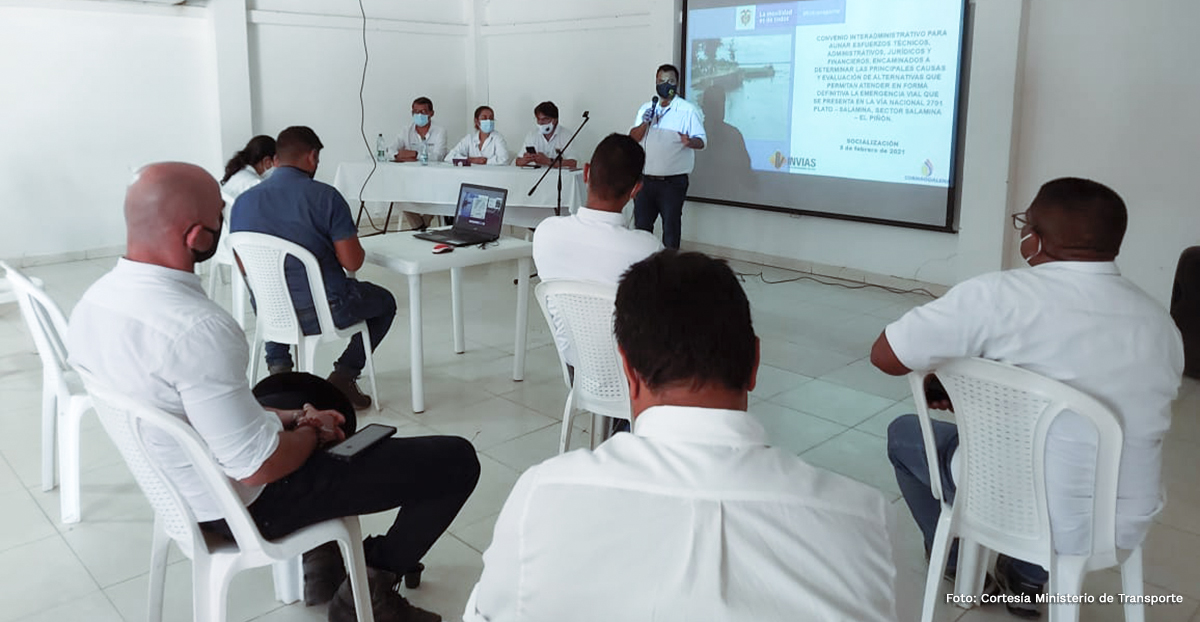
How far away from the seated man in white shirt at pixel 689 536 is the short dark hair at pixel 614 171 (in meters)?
1.72

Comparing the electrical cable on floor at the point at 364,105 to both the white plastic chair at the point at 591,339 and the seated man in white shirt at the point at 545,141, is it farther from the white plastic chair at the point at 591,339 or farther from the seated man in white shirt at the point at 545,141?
the white plastic chair at the point at 591,339

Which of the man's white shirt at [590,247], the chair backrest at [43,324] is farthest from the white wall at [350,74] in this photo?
the man's white shirt at [590,247]

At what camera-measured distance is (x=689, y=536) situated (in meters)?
0.85

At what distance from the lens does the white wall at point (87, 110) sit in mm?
6309

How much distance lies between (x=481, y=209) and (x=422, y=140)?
392cm

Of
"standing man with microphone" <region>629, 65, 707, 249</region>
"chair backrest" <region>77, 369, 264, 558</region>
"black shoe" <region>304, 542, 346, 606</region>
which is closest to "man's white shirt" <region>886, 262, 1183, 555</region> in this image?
"chair backrest" <region>77, 369, 264, 558</region>

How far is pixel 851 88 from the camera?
18.8 feet

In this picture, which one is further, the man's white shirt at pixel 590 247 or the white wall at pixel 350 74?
the white wall at pixel 350 74

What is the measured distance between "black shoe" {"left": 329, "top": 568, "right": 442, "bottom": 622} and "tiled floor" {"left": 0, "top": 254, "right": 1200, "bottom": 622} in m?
0.13

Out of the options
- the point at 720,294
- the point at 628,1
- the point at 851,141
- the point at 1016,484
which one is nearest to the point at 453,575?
the point at 1016,484

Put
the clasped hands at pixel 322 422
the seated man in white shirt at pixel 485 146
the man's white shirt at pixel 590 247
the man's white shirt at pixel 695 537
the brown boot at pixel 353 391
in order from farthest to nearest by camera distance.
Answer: the seated man in white shirt at pixel 485 146 → the brown boot at pixel 353 391 → the man's white shirt at pixel 590 247 → the clasped hands at pixel 322 422 → the man's white shirt at pixel 695 537

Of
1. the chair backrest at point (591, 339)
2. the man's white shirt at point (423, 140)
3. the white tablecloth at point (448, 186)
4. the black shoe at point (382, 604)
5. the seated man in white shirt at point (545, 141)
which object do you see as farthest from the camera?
the man's white shirt at point (423, 140)

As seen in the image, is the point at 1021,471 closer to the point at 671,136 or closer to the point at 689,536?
the point at 689,536

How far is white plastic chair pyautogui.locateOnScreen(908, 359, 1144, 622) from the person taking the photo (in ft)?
5.23
